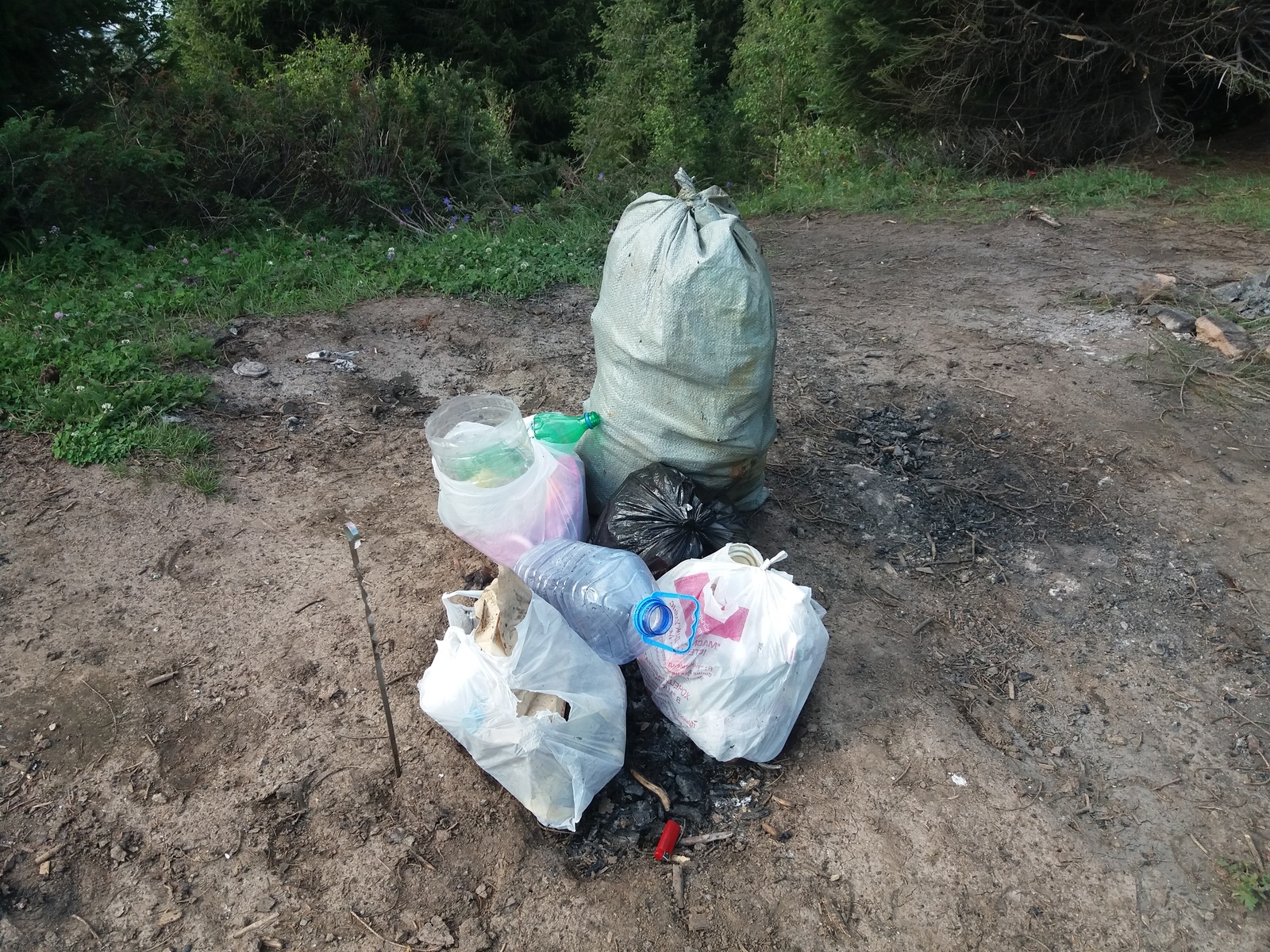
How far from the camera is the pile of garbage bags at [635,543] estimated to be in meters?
1.80

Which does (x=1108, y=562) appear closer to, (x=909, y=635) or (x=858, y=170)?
(x=909, y=635)

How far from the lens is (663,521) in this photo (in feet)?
7.76

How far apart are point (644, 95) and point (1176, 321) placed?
256 inches

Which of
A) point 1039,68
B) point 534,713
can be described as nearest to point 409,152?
point 534,713

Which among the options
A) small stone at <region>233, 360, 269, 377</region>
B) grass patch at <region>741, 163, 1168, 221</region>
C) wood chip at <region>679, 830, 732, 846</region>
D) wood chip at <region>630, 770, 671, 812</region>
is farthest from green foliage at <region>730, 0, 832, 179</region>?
wood chip at <region>679, 830, 732, 846</region>

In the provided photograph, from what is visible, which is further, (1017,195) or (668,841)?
(1017,195)

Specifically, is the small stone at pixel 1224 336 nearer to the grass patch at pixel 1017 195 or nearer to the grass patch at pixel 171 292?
the grass patch at pixel 1017 195

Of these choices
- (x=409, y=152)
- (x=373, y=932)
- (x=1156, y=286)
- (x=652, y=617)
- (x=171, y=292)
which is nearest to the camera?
(x=373, y=932)

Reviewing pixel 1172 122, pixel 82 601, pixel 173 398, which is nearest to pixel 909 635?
pixel 82 601

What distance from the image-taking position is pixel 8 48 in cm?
498

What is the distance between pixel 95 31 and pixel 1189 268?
6.99m

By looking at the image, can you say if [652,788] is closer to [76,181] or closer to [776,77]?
[76,181]

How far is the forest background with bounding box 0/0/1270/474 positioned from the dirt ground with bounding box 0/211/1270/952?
572mm

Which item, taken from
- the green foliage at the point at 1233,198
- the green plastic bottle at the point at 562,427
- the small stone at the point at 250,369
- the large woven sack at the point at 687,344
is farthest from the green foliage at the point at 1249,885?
the green foliage at the point at 1233,198
